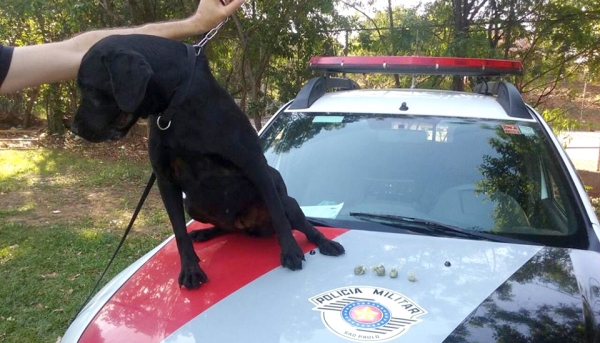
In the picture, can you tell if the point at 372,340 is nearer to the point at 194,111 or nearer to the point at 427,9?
the point at 194,111

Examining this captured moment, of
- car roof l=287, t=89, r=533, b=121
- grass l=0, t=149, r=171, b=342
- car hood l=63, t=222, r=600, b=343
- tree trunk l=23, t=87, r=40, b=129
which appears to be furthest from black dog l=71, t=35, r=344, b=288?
tree trunk l=23, t=87, r=40, b=129

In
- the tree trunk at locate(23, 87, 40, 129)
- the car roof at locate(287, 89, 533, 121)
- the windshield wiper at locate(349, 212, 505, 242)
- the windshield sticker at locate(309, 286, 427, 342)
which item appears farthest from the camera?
the tree trunk at locate(23, 87, 40, 129)

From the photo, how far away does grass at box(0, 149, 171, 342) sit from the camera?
398cm

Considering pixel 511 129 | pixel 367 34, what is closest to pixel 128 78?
pixel 511 129

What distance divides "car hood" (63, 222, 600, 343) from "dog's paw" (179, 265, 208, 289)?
0.9 inches

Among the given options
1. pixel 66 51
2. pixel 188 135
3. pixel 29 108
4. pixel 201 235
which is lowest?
pixel 29 108

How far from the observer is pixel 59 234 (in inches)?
222

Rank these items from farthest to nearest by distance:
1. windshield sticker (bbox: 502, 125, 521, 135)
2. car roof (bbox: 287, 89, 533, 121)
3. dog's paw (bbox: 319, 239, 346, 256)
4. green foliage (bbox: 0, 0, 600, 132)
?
green foliage (bbox: 0, 0, 600, 132), car roof (bbox: 287, 89, 533, 121), windshield sticker (bbox: 502, 125, 521, 135), dog's paw (bbox: 319, 239, 346, 256)

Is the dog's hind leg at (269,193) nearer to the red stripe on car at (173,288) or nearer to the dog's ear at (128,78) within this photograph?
the red stripe on car at (173,288)

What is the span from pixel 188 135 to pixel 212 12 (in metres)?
0.59

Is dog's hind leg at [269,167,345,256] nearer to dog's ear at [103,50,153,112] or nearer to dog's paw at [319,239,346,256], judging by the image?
dog's paw at [319,239,346,256]

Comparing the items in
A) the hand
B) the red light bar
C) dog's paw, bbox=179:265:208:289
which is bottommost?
dog's paw, bbox=179:265:208:289

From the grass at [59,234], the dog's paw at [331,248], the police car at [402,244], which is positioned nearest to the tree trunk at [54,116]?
the grass at [59,234]

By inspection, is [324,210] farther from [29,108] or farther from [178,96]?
[29,108]
